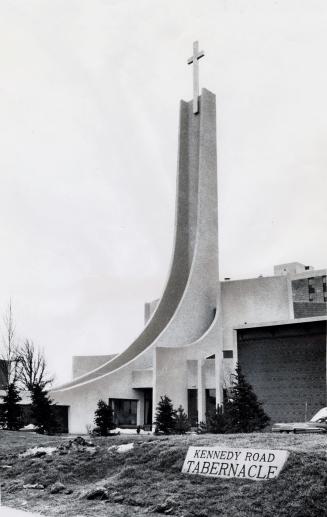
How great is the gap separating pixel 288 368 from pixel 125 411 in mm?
12856

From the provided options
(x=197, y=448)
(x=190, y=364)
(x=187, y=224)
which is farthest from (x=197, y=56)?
(x=197, y=448)

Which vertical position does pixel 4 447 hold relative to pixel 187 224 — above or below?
below

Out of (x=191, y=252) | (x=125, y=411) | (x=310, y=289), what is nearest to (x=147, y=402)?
(x=125, y=411)

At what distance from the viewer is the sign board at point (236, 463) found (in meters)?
7.53

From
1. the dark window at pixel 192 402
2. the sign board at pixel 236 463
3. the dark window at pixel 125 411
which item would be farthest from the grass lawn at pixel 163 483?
the dark window at pixel 125 411

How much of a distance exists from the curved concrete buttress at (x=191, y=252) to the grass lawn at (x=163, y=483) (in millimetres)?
24253

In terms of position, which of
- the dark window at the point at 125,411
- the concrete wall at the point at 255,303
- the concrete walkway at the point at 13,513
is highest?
the concrete wall at the point at 255,303

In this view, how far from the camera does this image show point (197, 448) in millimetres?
A: 8844

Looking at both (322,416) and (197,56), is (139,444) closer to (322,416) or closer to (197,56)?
(322,416)

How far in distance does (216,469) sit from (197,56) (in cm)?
3500

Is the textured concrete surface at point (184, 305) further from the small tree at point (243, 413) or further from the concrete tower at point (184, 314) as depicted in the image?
the small tree at point (243, 413)

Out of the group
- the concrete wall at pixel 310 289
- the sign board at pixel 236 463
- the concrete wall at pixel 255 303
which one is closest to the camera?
the sign board at pixel 236 463

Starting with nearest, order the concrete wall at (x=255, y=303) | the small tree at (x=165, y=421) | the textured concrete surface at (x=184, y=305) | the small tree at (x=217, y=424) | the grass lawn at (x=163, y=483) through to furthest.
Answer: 1. the grass lawn at (x=163, y=483)
2. the small tree at (x=217, y=424)
3. the small tree at (x=165, y=421)
4. the textured concrete surface at (x=184, y=305)
5. the concrete wall at (x=255, y=303)

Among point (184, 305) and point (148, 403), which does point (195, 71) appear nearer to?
point (184, 305)
